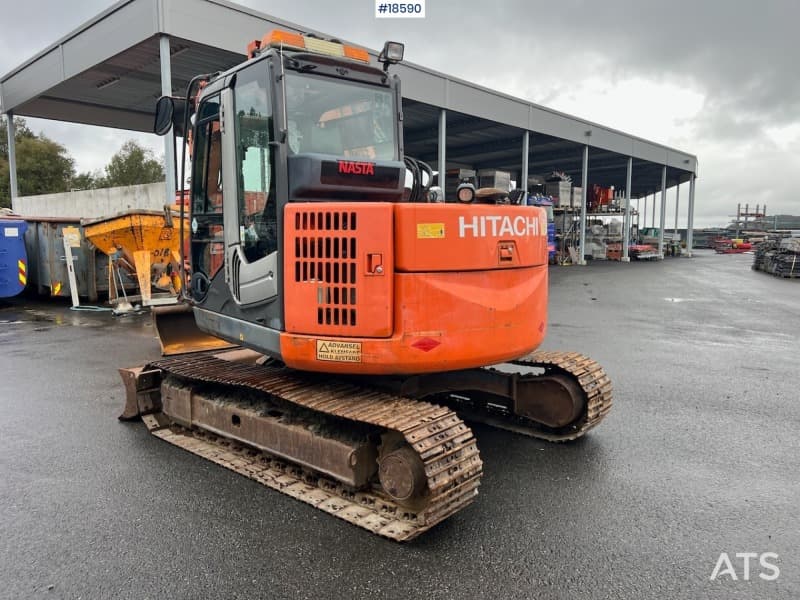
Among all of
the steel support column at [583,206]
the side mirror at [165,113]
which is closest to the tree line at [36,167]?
the steel support column at [583,206]

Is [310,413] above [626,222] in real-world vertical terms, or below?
below

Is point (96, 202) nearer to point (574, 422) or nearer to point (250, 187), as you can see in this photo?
point (250, 187)

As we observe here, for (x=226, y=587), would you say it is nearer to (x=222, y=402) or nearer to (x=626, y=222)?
(x=222, y=402)

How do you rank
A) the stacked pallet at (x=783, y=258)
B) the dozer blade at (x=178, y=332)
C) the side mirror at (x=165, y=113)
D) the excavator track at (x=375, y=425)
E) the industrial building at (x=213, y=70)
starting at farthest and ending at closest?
1. the stacked pallet at (x=783, y=258)
2. the industrial building at (x=213, y=70)
3. the dozer blade at (x=178, y=332)
4. the side mirror at (x=165, y=113)
5. the excavator track at (x=375, y=425)

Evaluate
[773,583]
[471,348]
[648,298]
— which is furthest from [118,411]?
[648,298]

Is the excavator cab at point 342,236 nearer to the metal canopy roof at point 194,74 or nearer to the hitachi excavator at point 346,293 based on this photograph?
the hitachi excavator at point 346,293

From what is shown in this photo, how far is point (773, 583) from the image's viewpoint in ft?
10.0

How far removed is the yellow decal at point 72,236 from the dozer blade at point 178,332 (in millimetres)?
7064

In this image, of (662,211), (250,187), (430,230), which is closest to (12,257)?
(250,187)

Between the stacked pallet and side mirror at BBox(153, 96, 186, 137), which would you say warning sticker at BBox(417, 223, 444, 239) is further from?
the stacked pallet

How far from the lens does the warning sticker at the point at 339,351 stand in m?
3.77

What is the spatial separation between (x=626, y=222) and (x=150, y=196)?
85.5ft

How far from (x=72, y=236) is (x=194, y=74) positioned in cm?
696

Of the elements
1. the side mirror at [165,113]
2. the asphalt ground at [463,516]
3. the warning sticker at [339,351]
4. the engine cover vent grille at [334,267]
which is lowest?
the asphalt ground at [463,516]
